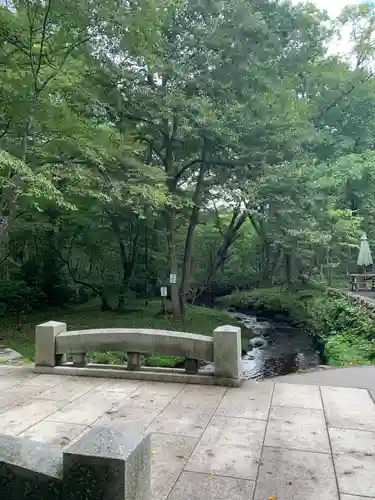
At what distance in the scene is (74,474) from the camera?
2.02 meters

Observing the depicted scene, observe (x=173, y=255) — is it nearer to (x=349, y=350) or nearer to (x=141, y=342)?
(x=349, y=350)

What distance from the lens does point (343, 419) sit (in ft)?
14.6

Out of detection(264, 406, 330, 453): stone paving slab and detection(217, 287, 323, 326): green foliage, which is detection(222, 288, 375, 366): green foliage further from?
detection(264, 406, 330, 453): stone paving slab

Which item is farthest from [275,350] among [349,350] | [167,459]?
[167,459]

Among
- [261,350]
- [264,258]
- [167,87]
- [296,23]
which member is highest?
[296,23]

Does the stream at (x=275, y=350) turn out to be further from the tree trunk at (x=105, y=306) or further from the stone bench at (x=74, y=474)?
the stone bench at (x=74, y=474)

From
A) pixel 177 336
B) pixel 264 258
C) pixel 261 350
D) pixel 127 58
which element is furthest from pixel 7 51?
pixel 264 258

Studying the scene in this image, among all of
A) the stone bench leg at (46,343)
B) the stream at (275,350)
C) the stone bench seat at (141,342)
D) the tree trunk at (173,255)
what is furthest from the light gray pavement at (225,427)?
the tree trunk at (173,255)

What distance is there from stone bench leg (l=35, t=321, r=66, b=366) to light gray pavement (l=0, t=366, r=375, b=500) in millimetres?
314

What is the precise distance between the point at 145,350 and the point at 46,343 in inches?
63.5

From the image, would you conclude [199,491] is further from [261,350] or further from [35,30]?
[261,350]

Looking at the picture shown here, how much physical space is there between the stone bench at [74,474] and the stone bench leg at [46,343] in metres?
4.41

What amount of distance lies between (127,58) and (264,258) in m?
17.6

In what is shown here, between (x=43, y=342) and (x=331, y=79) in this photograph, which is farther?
(x=331, y=79)
